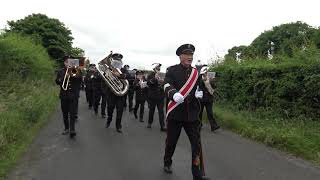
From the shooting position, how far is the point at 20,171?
7879mm

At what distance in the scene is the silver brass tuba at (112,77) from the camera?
42.5 ft

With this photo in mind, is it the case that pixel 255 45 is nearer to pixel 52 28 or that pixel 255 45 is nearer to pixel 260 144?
pixel 52 28

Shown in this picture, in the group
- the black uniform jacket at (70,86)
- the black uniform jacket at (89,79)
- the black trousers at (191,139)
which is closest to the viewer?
the black trousers at (191,139)

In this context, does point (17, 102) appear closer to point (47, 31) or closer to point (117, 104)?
point (117, 104)

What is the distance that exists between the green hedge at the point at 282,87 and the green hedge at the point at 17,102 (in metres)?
6.76

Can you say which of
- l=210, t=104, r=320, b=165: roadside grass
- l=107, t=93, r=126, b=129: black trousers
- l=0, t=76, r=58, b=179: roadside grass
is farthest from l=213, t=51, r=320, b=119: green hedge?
l=0, t=76, r=58, b=179: roadside grass

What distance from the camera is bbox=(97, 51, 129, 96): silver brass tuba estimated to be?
1294cm

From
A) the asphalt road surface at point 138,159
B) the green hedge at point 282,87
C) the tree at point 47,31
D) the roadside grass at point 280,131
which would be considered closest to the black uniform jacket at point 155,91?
the asphalt road surface at point 138,159

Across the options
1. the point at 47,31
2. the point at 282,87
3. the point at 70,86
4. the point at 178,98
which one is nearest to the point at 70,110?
the point at 70,86

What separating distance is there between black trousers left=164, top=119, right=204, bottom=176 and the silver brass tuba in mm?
5125

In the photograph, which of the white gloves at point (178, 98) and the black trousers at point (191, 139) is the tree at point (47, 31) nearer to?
the black trousers at point (191, 139)

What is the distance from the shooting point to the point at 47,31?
134 ft

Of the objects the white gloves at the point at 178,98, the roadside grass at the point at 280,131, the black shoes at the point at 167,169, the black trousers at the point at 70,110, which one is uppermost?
the white gloves at the point at 178,98

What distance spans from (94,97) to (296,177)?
11531mm
